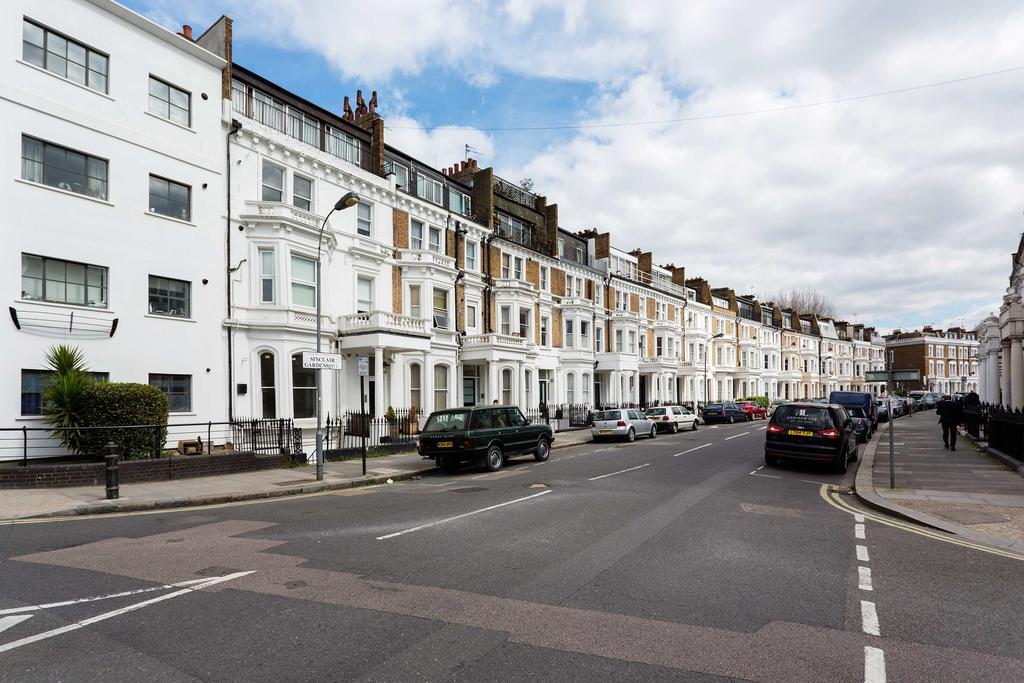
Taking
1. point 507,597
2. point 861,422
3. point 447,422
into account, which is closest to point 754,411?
point 861,422

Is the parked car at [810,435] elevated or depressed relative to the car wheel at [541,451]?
elevated

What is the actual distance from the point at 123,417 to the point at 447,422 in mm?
8069

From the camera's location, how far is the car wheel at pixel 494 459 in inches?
671

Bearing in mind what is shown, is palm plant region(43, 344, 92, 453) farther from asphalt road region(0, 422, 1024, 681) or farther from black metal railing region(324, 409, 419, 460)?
black metal railing region(324, 409, 419, 460)

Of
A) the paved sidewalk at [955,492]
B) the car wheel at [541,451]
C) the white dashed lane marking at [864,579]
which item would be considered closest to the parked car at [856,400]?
the paved sidewalk at [955,492]

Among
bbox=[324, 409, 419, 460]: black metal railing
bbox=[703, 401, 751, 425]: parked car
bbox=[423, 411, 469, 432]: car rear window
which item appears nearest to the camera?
bbox=[423, 411, 469, 432]: car rear window

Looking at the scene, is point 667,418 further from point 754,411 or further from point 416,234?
point 754,411

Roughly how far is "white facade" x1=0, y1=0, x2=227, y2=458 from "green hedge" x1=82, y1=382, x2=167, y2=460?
184 centimetres

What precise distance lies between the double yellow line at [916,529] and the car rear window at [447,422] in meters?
9.10

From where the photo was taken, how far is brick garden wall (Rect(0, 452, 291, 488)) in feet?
41.1

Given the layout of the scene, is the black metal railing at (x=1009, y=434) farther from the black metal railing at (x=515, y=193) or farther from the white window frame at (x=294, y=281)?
the black metal railing at (x=515, y=193)

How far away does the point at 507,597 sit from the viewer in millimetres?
5941

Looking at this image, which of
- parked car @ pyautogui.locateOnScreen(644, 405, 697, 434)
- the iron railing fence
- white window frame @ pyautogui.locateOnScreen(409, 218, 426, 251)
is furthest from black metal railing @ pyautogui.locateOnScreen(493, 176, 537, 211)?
the iron railing fence

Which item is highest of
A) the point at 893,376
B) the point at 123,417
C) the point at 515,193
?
the point at 515,193
